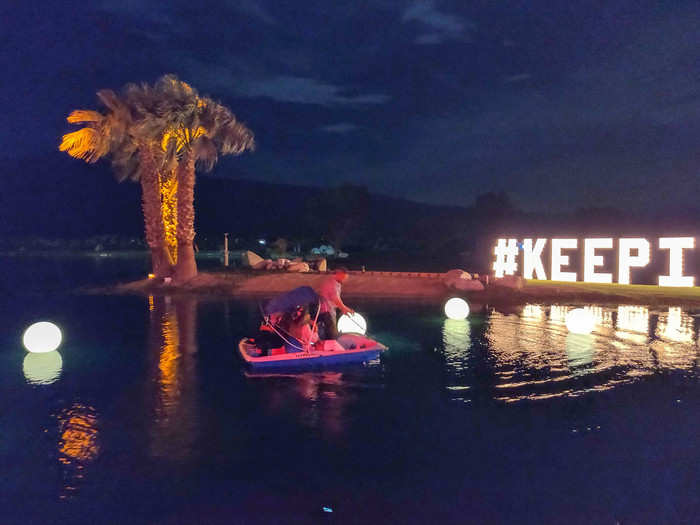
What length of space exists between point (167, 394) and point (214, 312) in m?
11.7

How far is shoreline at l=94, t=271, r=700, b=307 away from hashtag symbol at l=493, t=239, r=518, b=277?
5.71 ft

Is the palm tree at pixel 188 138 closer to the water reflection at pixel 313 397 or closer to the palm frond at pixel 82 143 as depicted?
the palm frond at pixel 82 143

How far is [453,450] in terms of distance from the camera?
7871 mm

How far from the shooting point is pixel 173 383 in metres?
11.3

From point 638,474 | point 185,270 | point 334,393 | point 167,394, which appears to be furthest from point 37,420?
point 185,270

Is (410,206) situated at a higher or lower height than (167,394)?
higher

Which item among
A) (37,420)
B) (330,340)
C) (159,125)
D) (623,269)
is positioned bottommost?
(37,420)

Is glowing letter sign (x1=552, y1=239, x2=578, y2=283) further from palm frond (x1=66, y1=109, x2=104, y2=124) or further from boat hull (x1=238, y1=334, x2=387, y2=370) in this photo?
palm frond (x1=66, y1=109, x2=104, y2=124)

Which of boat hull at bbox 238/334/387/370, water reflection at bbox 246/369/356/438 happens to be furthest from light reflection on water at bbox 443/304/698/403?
water reflection at bbox 246/369/356/438

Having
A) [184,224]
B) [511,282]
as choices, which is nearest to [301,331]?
[511,282]

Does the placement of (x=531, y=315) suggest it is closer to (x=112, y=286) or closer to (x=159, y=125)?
(x=159, y=125)

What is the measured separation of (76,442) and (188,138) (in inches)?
957

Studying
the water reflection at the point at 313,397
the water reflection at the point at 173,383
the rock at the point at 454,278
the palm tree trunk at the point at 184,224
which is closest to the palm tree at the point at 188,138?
the palm tree trunk at the point at 184,224

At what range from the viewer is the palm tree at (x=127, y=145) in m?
28.9
